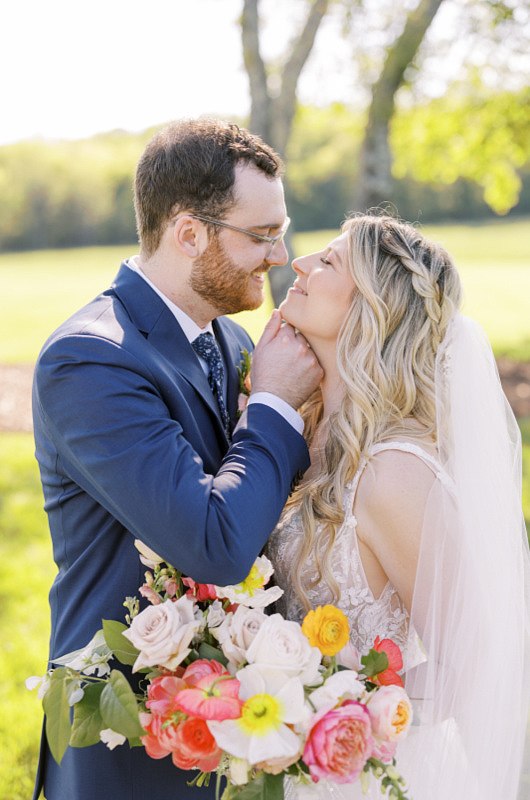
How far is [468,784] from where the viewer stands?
271 cm

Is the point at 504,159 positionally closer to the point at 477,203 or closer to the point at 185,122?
the point at 185,122

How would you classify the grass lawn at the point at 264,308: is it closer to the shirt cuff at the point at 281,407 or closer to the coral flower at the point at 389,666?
the shirt cuff at the point at 281,407

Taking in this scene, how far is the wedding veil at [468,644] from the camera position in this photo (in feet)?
8.73

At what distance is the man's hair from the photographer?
2889 mm

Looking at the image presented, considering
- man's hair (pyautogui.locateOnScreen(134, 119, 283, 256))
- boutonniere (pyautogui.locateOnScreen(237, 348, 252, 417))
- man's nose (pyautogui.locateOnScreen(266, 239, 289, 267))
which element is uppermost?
man's hair (pyautogui.locateOnScreen(134, 119, 283, 256))

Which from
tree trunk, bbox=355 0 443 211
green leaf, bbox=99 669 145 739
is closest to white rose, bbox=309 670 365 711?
green leaf, bbox=99 669 145 739

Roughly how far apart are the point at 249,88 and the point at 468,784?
28.1 feet

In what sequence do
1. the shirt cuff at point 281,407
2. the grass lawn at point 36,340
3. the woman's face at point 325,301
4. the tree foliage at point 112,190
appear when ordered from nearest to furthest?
the shirt cuff at point 281,407 < the woman's face at point 325,301 < the grass lawn at point 36,340 < the tree foliage at point 112,190

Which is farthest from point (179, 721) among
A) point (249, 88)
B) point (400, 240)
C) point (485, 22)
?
point (485, 22)

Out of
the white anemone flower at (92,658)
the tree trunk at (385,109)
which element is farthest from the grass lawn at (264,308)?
the white anemone flower at (92,658)

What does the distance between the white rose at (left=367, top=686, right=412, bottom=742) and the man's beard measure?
137 centimetres

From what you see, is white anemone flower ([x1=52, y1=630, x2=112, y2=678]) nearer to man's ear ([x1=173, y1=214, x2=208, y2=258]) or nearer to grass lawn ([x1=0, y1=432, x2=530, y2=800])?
man's ear ([x1=173, y1=214, x2=208, y2=258])

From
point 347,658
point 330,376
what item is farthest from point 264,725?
point 330,376

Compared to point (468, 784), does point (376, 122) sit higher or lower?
higher
